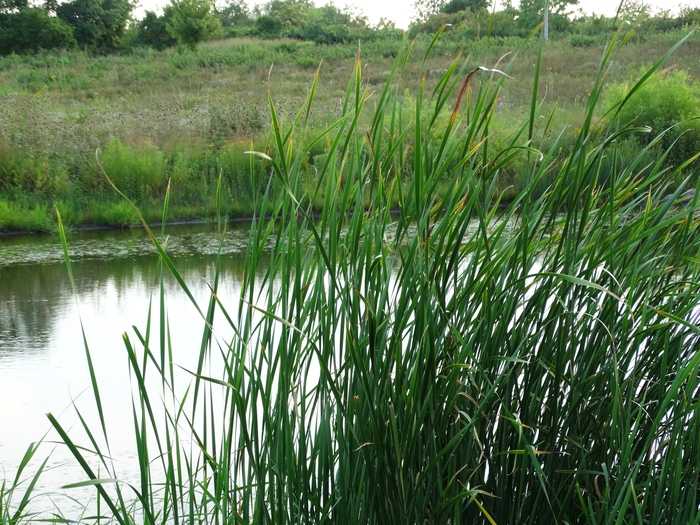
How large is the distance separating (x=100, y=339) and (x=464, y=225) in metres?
2.91

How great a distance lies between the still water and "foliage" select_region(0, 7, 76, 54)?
65.1 feet

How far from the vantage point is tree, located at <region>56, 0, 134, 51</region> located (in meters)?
25.2

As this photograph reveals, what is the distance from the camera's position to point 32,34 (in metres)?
23.2

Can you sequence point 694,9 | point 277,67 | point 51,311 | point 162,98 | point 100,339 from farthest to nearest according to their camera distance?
point 694,9 < point 277,67 < point 162,98 < point 51,311 < point 100,339

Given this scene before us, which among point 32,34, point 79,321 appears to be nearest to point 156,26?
point 32,34

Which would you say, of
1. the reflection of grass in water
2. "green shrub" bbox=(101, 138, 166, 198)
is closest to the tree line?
"green shrub" bbox=(101, 138, 166, 198)

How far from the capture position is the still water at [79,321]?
7.98 feet

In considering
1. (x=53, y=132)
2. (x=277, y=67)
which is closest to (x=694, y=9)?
(x=277, y=67)

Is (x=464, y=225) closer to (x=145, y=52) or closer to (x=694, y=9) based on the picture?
(x=145, y=52)

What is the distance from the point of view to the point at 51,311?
3992mm

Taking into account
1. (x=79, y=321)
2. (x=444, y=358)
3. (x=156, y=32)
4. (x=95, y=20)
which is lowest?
(x=79, y=321)

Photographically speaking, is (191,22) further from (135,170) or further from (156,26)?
(135,170)

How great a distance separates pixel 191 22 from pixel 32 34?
18.8 feet

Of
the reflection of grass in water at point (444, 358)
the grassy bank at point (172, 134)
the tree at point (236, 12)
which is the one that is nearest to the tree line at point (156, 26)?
the grassy bank at point (172, 134)
